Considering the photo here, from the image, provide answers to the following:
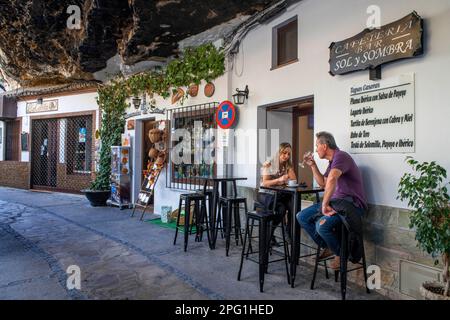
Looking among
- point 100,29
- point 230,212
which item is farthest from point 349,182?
point 100,29

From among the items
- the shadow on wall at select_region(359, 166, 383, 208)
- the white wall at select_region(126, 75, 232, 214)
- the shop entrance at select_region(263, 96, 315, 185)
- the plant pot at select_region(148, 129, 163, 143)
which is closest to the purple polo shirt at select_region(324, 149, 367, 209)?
the shadow on wall at select_region(359, 166, 383, 208)

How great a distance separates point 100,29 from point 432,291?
17.4 feet

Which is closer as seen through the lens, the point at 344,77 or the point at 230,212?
the point at 344,77

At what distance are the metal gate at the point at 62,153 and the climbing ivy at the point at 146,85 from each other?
109 cm

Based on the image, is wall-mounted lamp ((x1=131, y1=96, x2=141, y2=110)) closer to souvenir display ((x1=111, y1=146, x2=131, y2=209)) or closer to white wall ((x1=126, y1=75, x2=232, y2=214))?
white wall ((x1=126, y1=75, x2=232, y2=214))

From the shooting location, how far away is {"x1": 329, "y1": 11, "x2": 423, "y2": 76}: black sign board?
108 inches

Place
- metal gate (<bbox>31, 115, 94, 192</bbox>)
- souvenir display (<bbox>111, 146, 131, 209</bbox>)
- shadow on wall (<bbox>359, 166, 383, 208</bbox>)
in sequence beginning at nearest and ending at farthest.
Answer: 1. shadow on wall (<bbox>359, 166, 383, 208</bbox>)
2. souvenir display (<bbox>111, 146, 131, 209</bbox>)
3. metal gate (<bbox>31, 115, 94, 192</bbox>)

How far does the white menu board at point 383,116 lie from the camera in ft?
9.38

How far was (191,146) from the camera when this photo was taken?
5.89 meters

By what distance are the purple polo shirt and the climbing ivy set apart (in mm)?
2850

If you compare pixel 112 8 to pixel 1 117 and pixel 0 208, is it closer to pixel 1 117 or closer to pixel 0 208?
pixel 0 208

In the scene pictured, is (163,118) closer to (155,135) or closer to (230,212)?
(155,135)

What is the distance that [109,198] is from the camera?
24.3 ft
